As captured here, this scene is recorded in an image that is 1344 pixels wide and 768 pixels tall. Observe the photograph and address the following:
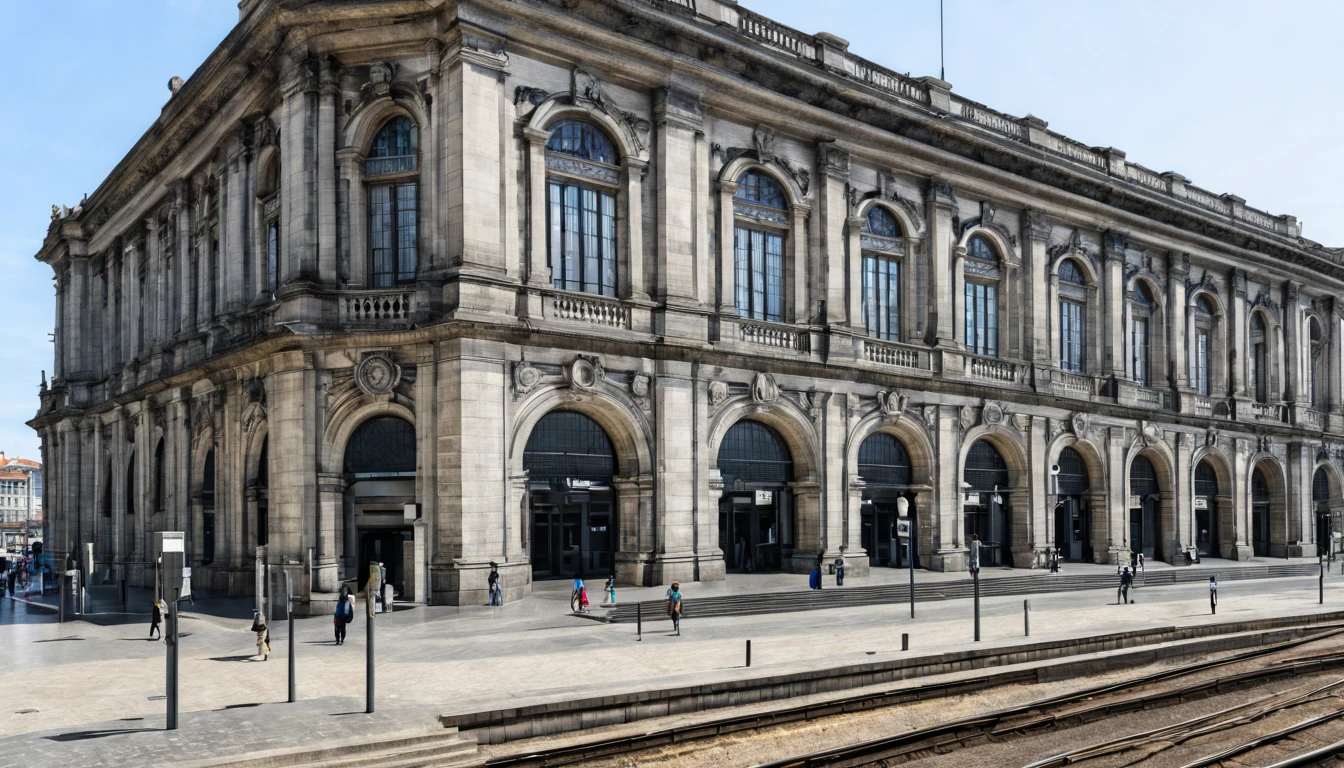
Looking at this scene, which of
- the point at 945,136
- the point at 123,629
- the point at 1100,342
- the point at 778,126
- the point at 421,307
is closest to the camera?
the point at 123,629

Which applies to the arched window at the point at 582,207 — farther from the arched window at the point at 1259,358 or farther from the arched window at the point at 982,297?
the arched window at the point at 1259,358

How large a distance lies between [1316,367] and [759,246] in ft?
161

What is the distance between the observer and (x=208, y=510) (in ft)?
143

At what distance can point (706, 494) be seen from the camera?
3772 centimetres

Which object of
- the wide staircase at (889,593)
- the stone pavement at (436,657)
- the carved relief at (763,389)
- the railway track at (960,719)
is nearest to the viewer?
the railway track at (960,719)

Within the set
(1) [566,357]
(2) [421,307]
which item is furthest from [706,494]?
(2) [421,307]

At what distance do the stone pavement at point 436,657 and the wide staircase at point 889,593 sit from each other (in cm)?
94

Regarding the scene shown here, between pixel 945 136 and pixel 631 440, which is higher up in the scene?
pixel 945 136

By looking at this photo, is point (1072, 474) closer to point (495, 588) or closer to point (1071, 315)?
point (1071, 315)

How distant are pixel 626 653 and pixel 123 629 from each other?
621 inches

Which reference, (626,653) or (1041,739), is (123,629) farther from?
(1041,739)

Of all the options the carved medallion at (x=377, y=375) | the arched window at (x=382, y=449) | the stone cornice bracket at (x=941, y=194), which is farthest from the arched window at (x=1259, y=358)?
the carved medallion at (x=377, y=375)

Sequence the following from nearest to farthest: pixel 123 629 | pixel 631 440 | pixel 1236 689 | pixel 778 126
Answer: pixel 1236 689, pixel 123 629, pixel 631 440, pixel 778 126

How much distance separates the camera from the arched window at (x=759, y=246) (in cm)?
4069
